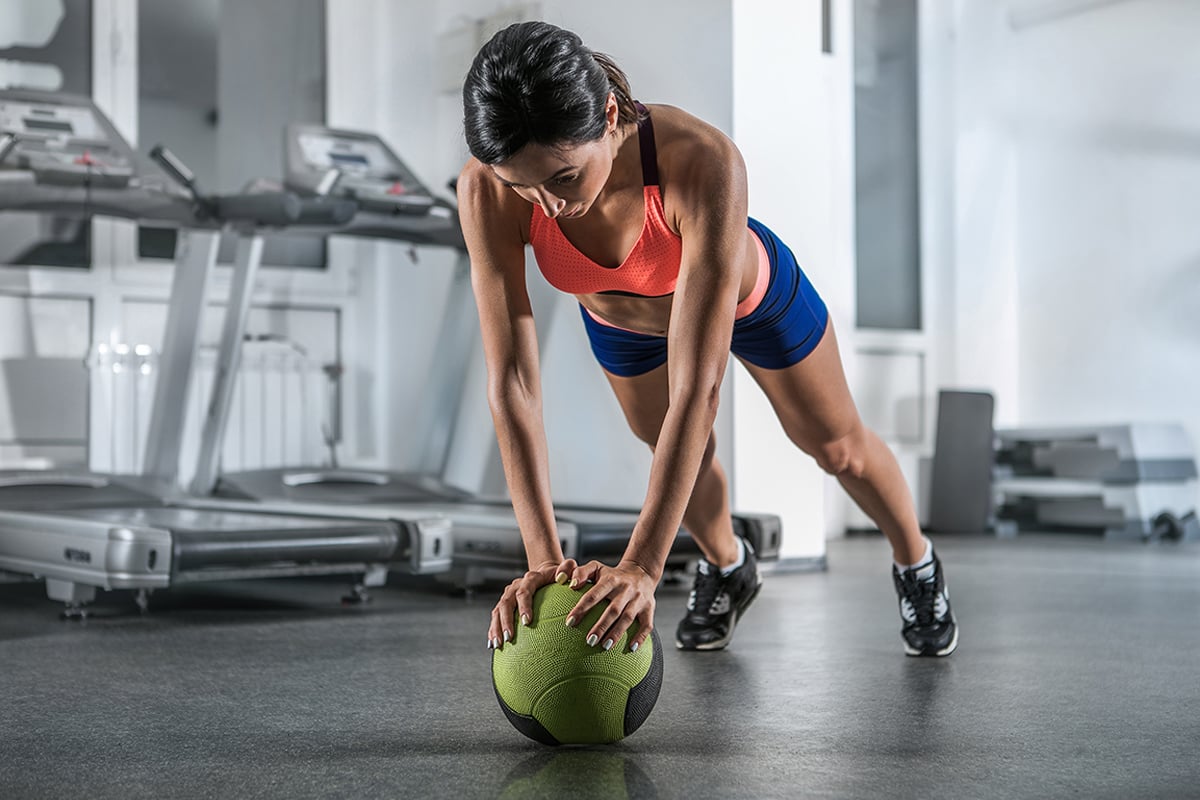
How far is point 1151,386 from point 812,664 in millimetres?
4598

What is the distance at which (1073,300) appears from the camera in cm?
685

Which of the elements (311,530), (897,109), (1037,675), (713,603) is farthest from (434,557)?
(897,109)

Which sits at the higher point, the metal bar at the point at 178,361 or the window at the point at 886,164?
the window at the point at 886,164

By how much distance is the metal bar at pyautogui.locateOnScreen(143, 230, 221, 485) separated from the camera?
14.9ft

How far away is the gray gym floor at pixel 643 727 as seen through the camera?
161cm

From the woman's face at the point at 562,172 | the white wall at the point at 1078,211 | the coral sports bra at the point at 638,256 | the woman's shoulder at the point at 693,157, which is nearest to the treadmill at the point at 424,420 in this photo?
the coral sports bra at the point at 638,256

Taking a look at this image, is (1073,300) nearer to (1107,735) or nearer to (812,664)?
(812,664)

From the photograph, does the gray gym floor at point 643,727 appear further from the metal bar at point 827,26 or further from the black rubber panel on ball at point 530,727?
the metal bar at point 827,26

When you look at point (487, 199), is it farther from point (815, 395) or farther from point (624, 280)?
point (815, 395)

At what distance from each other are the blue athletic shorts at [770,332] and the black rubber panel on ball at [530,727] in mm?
778

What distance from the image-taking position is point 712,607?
9.04 feet

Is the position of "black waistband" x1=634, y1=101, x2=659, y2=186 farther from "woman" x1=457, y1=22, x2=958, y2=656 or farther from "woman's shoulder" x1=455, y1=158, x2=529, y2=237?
"woman's shoulder" x1=455, y1=158, x2=529, y2=237

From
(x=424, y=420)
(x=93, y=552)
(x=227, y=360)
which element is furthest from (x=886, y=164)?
(x=93, y=552)

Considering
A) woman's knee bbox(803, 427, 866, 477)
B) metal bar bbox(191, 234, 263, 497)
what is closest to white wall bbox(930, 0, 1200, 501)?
metal bar bbox(191, 234, 263, 497)
